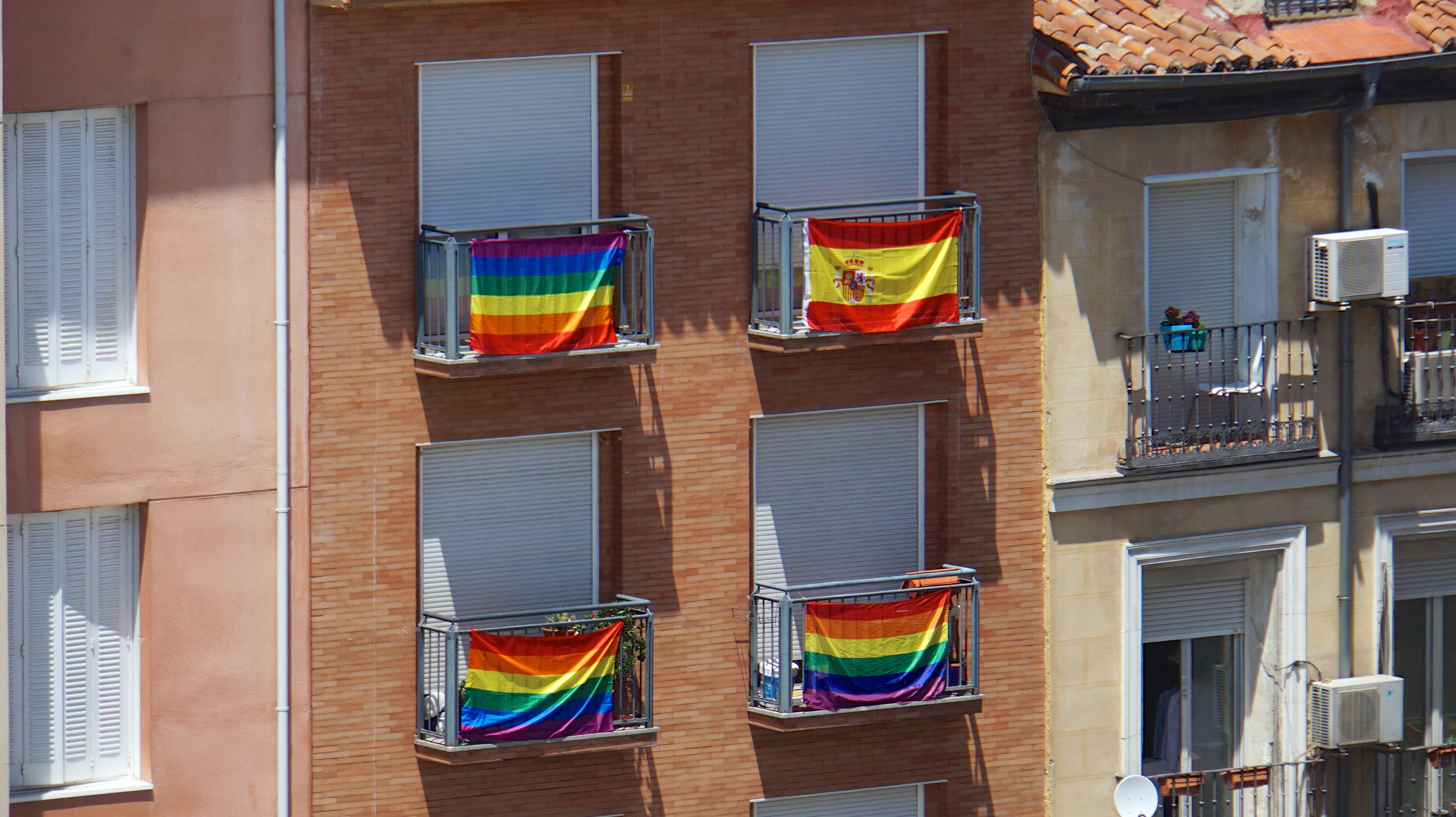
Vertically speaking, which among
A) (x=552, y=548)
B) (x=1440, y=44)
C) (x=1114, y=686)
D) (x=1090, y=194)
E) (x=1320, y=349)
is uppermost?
(x=1440, y=44)

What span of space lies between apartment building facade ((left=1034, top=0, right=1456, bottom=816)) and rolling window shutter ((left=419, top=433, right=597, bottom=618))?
5.21m

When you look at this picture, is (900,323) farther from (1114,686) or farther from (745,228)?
(1114,686)

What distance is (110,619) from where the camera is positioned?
74.5 feet

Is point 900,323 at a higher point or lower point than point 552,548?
higher

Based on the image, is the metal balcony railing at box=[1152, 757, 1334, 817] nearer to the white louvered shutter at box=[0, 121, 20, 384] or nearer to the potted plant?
the potted plant

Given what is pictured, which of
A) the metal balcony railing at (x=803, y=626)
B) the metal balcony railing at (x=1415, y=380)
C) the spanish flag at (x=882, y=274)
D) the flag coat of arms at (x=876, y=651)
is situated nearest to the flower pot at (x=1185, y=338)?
the metal balcony railing at (x=1415, y=380)

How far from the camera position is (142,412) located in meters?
22.3

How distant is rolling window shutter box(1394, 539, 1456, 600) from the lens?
28188mm

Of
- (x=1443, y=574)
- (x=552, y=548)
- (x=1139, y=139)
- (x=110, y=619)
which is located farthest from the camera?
(x=1443, y=574)

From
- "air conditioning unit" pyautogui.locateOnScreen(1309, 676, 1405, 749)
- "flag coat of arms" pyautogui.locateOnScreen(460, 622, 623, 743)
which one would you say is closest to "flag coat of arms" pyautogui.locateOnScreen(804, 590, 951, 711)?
"flag coat of arms" pyautogui.locateOnScreen(460, 622, 623, 743)

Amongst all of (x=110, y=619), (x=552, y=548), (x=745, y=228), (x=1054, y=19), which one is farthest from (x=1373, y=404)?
(x=110, y=619)

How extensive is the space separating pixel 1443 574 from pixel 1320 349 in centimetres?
350

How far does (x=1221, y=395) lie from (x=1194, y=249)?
1656 millimetres

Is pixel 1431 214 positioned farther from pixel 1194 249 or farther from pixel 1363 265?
pixel 1194 249
